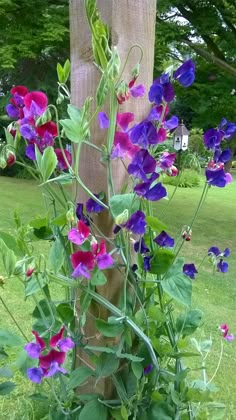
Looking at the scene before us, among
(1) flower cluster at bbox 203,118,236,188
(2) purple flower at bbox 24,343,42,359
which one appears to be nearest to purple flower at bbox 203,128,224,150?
(1) flower cluster at bbox 203,118,236,188

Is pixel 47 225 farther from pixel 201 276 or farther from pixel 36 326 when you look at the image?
pixel 201 276

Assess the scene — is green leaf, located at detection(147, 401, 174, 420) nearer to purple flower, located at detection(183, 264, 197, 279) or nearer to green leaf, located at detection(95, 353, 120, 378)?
green leaf, located at detection(95, 353, 120, 378)

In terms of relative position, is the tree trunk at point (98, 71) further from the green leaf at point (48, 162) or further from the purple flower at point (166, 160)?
the green leaf at point (48, 162)

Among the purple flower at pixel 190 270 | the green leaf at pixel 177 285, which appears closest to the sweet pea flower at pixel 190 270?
the purple flower at pixel 190 270

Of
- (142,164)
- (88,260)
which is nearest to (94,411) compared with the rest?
(88,260)

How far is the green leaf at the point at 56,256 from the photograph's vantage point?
3.65ft

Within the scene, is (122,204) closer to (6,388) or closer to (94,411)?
(94,411)

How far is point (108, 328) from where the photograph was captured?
113 cm

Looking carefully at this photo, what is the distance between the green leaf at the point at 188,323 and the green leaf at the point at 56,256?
0.39 m

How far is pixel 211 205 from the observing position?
10469 millimetres

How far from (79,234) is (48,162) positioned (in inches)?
6.4

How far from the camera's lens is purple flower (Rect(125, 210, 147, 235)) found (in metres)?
1.04

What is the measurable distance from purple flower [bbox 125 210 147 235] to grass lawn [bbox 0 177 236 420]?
449mm

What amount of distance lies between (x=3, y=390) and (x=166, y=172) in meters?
0.77
